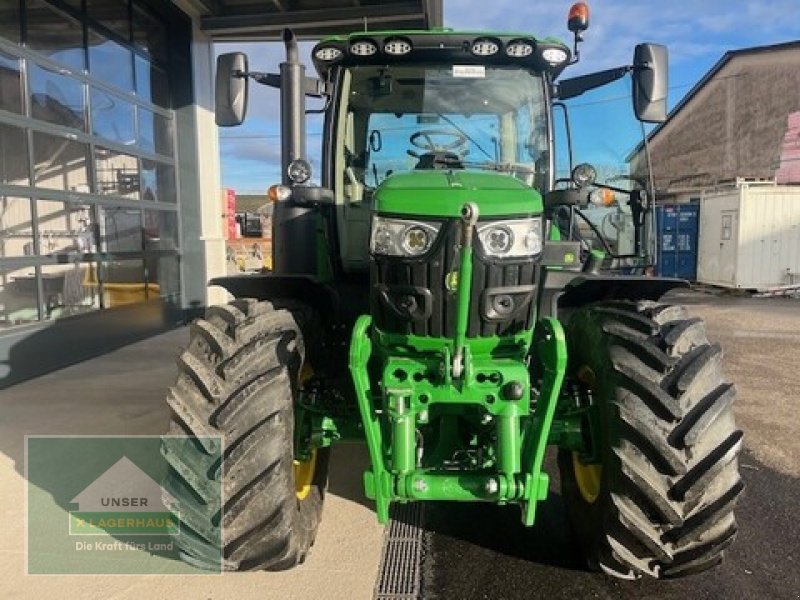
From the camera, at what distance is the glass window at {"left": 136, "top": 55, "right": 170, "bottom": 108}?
30.7 ft

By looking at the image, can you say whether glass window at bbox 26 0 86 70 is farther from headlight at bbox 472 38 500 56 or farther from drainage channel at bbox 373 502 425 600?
drainage channel at bbox 373 502 425 600

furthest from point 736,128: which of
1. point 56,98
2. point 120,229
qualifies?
point 56,98

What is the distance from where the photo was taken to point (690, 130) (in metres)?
24.4

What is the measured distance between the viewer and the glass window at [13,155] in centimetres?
655

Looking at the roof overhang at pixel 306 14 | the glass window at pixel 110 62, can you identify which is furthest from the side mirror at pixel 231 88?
the roof overhang at pixel 306 14

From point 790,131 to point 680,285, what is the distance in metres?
20.9

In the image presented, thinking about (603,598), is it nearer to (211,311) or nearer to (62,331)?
(211,311)

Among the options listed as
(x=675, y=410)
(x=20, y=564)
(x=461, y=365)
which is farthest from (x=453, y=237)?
(x=20, y=564)

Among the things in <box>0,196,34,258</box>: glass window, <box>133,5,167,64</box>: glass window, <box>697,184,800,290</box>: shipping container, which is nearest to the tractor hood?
<box>0,196,34,258</box>: glass window

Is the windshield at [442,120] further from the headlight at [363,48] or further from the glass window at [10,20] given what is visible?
the glass window at [10,20]

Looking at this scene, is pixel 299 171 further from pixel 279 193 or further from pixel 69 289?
pixel 69 289

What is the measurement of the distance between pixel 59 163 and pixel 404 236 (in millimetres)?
6211

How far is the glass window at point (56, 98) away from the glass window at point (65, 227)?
913mm

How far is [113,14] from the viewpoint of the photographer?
8.68 meters
